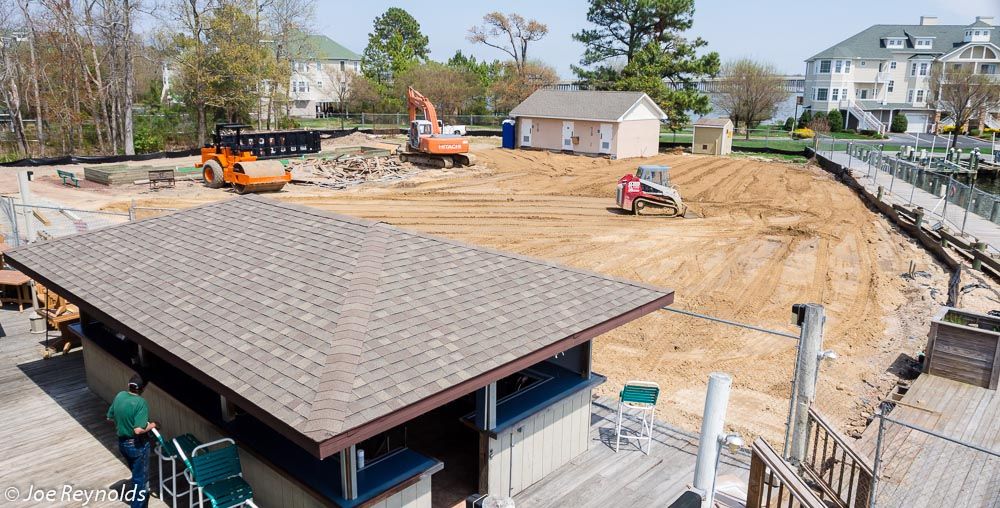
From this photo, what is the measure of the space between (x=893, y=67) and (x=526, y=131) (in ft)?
150

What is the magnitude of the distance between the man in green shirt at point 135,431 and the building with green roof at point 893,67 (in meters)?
71.8

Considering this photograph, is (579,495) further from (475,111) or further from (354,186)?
(475,111)

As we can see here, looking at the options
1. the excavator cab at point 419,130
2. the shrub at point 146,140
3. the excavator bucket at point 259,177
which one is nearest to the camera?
the excavator bucket at point 259,177

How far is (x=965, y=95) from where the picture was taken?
2234 inches

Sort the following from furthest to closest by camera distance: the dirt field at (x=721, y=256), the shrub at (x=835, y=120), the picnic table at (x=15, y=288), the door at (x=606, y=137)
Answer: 1. the shrub at (x=835, y=120)
2. the door at (x=606, y=137)
3. the picnic table at (x=15, y=288)
4. the dirt field at (x=721, y=256)

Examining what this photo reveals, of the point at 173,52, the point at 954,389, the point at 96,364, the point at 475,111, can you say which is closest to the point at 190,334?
the point at 96,364

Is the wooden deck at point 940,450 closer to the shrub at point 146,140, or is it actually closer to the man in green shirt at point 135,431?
the man in green shirt at point 135,431

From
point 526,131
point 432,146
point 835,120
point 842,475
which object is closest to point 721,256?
point 842,475

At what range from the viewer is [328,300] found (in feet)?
25.4

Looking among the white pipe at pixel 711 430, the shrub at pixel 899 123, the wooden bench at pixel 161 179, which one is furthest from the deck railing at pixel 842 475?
the shrub at pixel 899 123

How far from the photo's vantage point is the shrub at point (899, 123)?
222 feet

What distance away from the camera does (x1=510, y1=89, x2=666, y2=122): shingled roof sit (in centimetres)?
4262

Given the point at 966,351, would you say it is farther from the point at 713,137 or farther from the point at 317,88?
the point at 317,88

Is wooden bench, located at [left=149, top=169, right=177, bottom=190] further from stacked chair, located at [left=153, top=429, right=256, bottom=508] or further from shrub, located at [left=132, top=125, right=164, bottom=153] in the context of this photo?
stacked chair, located at [left=153, top=429, right=256, bottom=508]
